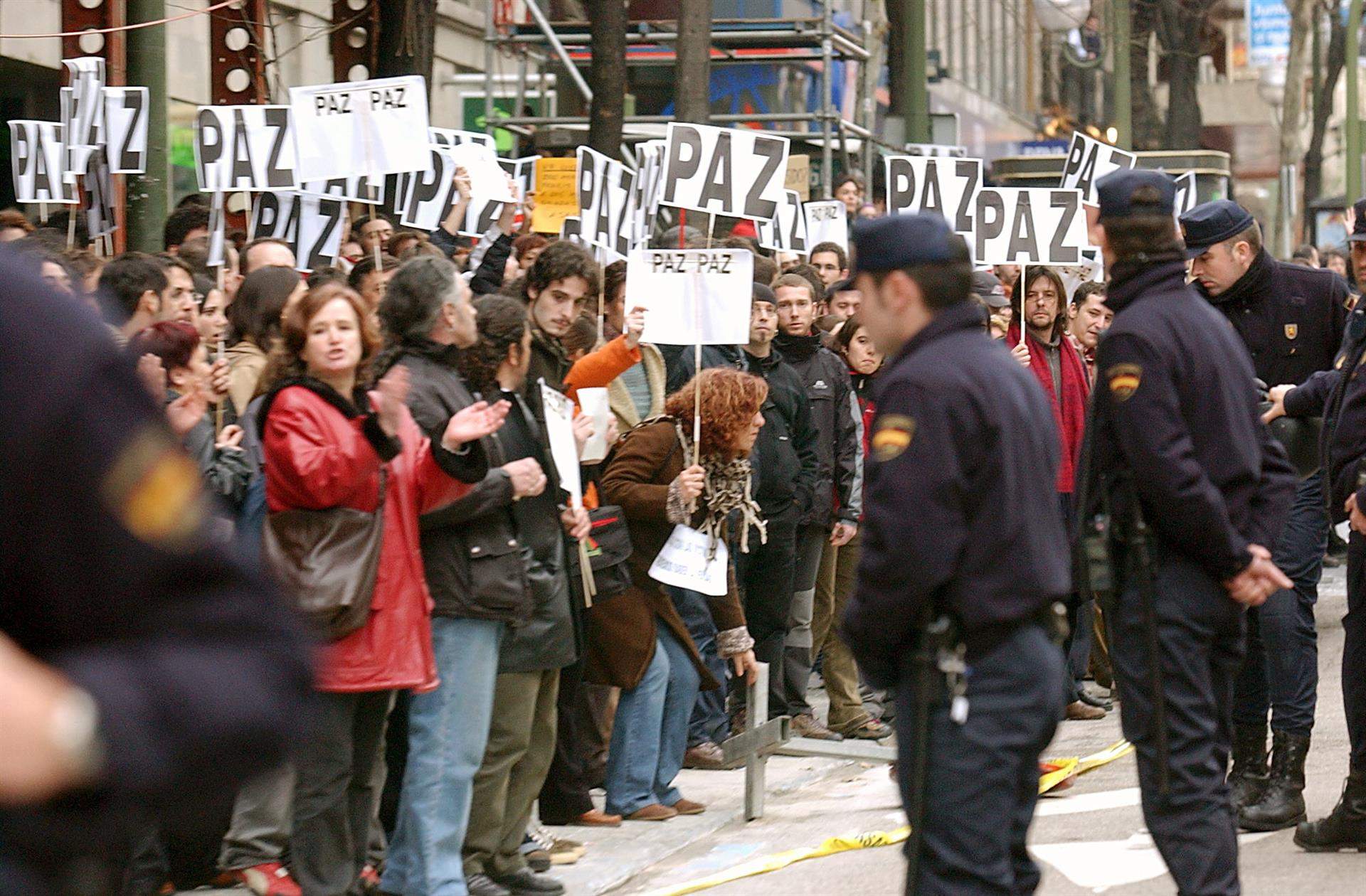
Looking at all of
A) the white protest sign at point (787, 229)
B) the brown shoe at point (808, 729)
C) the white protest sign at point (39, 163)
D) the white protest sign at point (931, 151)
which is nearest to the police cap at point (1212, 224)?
the brown shoe at point (808, 729)

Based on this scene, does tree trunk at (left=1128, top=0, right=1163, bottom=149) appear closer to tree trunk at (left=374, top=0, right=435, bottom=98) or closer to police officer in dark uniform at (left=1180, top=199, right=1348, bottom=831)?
tree trunk at (left=374, top=0, right=435, bottom=98)

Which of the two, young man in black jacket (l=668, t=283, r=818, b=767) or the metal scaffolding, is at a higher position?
the metal scaffolding

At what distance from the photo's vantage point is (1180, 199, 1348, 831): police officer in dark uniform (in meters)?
7.40

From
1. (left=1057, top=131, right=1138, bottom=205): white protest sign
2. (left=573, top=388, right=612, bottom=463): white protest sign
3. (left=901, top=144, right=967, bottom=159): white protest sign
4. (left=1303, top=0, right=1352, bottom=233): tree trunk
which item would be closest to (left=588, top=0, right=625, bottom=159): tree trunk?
(left=1057, top=131, right=1138, bottom=205): white protest sign

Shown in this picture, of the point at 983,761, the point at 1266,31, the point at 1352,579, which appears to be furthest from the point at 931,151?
the point at 1266,31

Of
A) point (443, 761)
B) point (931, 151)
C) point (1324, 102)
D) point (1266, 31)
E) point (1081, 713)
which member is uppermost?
point (1266, 31)

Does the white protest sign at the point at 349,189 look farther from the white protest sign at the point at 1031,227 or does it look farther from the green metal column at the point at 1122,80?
the green metal column at the point at 1122,80

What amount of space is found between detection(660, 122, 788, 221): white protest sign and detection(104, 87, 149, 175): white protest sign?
279 centimetres

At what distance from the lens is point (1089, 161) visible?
1517cm

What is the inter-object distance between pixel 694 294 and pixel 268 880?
321 cm

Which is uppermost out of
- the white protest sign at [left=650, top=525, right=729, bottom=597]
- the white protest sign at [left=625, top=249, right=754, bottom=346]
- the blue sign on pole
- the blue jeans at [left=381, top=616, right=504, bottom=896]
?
the blue sign on pole

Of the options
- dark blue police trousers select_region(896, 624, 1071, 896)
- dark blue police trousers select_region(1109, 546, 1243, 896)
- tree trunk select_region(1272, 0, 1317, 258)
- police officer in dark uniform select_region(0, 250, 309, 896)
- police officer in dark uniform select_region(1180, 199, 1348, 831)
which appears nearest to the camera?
police officer in dark uniform select_region(0, 250, 309, 896)

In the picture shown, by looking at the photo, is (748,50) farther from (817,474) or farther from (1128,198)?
(1128,198)

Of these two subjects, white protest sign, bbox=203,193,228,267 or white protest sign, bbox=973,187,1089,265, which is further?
white protest sign, bbox=973,187,1089,265
